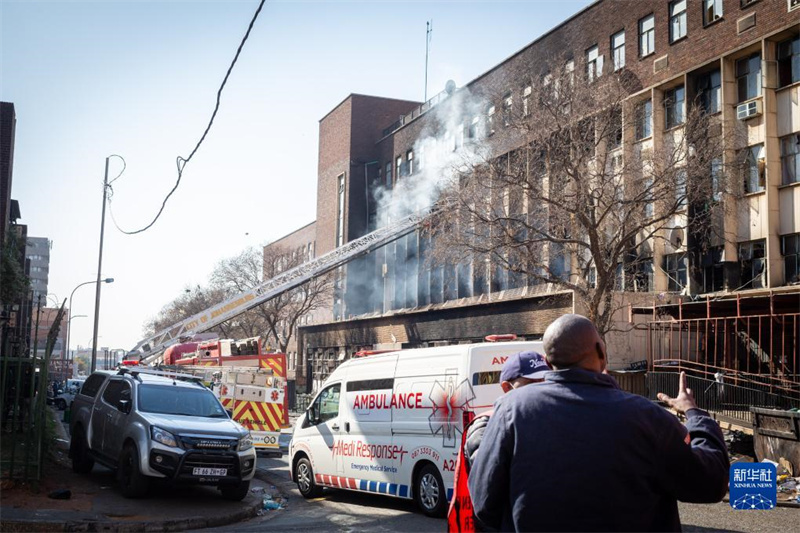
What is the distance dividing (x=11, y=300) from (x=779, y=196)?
2328cm

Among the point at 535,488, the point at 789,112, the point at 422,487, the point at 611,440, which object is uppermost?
the point at 789,112

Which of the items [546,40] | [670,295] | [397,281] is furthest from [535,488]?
[397,281]

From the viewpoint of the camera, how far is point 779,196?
2538 centimetres

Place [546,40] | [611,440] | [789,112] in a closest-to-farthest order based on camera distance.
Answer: [611,440] → [789,112] → [546,40]

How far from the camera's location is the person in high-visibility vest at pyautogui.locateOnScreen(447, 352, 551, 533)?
447 cm

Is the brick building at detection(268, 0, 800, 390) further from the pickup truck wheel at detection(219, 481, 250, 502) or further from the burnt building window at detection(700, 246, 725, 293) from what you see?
the pickup truck wheel at detection(219, 481, 250, 502)

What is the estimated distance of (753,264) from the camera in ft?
85.7

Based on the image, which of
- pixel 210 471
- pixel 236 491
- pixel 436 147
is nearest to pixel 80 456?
pixel 236 491

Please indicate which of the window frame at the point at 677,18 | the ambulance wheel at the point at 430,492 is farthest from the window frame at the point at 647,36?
the ambulance wheel at the point at 430,492

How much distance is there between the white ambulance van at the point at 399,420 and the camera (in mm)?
11461

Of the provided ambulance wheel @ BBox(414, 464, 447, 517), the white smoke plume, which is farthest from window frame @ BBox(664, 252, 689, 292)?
ambulance wheel @ BBox(414, 464, 447, 517)

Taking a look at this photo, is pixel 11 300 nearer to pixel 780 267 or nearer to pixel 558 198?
pixel 558 198

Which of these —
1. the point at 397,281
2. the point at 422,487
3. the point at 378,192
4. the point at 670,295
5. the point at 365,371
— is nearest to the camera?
the point at 422,487

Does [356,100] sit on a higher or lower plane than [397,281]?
higher
